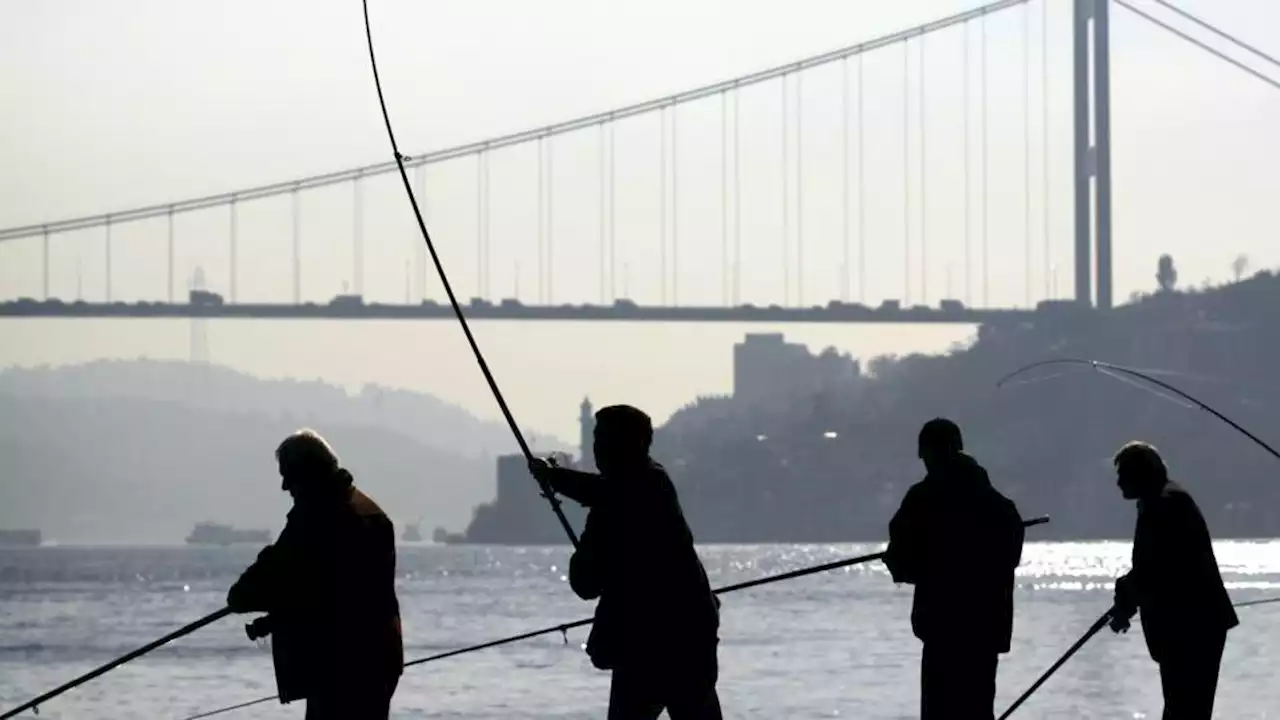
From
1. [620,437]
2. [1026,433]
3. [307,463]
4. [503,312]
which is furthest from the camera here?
[1026,433]

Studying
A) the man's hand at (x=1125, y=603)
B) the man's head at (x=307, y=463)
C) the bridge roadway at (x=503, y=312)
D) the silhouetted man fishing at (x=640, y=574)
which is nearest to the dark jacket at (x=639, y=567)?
the silhouetted man fishing at (x=640, y=574)

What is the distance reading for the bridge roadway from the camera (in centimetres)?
6662

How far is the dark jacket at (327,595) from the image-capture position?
6.81 meters

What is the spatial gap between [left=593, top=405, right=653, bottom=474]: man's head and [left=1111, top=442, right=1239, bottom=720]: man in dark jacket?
1.90 metres

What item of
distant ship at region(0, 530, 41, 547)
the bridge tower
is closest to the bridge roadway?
the bridge tower

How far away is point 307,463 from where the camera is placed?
679 centimetres

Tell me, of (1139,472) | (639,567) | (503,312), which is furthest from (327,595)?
(503,312)

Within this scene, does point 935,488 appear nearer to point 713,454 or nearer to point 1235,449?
point 1235,449

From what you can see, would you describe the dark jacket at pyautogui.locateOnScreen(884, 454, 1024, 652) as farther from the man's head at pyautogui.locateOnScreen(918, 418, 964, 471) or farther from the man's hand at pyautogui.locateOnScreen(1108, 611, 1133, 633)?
the man's hand at pyautogui.locateOnScreen(1108, 611, 1133, 633)

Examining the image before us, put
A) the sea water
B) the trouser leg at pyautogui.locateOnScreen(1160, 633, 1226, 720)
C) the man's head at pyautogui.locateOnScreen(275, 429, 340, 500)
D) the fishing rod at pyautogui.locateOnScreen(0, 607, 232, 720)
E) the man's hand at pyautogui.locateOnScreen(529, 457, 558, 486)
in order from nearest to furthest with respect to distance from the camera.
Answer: the man's head at pyautogui.locateOnScreen(275, 429, 340, 500) < the fishing rod at pyautogui.locateOnScreen(0, 607, 232, 720) < the man's hand at pyautogui.locateOnScreen(529, 457, 558, 486) < the trouser leg at pyautogui.locateOnScreen(1160, 633, 1226, 720) < the sea water

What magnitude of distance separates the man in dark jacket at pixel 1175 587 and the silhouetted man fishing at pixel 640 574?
6.04ft

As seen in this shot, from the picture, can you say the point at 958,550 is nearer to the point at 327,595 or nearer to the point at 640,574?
the point at 640,574

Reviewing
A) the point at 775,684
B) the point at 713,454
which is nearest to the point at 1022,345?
the point at 713,454

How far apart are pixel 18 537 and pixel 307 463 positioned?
172 m
